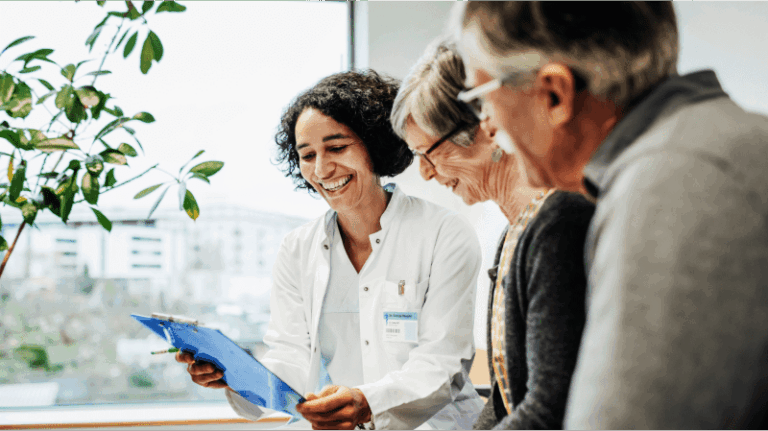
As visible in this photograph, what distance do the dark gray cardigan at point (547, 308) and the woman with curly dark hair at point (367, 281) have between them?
2.13ft

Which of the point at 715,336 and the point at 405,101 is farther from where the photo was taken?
the point at 405,101

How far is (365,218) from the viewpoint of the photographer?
1786 mm

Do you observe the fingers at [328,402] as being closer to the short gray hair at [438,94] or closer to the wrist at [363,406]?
the wrist at [363,406]

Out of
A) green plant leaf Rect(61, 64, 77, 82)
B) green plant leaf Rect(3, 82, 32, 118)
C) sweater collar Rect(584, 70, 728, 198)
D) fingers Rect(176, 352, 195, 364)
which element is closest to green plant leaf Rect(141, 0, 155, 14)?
green plant leaf Rect(61, 64, 77, 82)

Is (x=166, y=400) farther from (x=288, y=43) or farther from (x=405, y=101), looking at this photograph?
(x=405, y=101)

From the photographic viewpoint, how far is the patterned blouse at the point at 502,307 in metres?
0.90

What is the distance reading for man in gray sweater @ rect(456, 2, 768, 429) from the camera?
1.20 feet

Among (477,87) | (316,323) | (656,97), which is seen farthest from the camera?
(316,323)

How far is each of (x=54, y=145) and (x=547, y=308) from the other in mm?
1300

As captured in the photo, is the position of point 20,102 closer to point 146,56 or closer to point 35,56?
point 35,56

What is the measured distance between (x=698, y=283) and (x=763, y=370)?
0.11m

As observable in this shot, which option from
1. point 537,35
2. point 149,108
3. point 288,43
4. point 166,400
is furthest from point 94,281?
point 537,35

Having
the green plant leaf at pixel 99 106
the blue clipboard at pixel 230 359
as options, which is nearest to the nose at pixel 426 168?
the blue clipboard at pixel 230 359

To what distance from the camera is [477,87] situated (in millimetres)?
599
